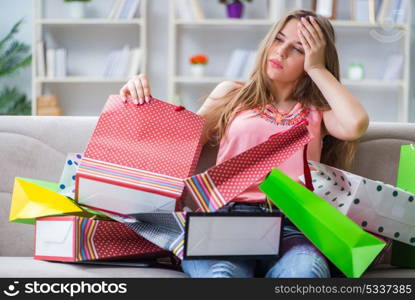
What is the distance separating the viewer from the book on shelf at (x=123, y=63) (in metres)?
4.33

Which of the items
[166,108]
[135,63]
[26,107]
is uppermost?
[166,108]

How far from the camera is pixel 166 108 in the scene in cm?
157

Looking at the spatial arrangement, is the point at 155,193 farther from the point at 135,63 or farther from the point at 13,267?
the point at 135,63

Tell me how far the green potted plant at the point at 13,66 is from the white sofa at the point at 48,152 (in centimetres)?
293

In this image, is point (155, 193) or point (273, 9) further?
point (273, 9)

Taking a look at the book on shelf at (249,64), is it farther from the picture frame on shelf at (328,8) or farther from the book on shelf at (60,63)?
the book on shelf at (60,63)

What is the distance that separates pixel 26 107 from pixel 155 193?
11.4ft

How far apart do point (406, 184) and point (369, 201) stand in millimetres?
194

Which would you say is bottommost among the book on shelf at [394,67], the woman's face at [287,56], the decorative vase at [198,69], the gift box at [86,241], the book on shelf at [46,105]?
the book on shelf at [46,105]

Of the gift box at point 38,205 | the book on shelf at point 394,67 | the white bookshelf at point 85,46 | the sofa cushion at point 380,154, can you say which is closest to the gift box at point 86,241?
the gift box at point 38,205

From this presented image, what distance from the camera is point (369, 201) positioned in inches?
55.6

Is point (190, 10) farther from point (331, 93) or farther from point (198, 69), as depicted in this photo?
point (331, 93)

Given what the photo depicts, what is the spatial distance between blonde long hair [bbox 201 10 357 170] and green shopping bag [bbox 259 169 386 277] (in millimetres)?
492

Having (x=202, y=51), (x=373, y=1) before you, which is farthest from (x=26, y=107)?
(x=373, y=1)
